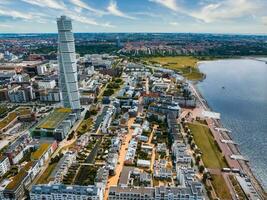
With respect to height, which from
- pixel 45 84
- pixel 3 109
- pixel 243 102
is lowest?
pixel 243 102

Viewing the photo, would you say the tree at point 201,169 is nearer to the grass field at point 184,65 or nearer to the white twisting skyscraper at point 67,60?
the white twisting skyscraper at point 67,60

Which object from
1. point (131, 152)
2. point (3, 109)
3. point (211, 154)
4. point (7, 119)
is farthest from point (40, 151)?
point (3, 109)

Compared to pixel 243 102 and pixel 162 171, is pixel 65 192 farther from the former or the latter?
pixel 243 102

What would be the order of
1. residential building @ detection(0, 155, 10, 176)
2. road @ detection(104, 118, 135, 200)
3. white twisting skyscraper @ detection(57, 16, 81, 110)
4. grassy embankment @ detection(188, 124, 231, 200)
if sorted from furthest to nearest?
white twisting skyscraper @ detection(57, 16, 81, 110) → residential building @ detection(0, 155, 10, 176) → road @ detection(104, 118, 135, 200) → grassy embankment @ detection(188, 124, 231, 200)

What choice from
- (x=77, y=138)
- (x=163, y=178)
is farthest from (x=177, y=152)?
(x=77, y=138)


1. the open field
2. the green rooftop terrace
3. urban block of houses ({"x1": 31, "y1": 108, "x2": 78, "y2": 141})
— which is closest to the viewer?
urban block of houses ({"x1": 31, "y1": 108, "x2": 78, "y2": 141})

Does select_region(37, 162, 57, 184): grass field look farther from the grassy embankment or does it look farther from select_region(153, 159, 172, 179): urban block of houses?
the grassy embankment

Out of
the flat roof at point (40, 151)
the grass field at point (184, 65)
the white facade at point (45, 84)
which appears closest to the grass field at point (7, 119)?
the flat roof at point (40, 151)

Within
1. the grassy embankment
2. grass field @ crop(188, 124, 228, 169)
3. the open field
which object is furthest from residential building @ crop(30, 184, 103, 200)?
the open field
